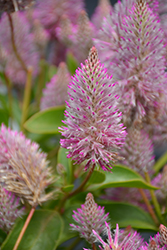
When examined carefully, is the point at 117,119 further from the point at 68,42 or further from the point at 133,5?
the point at 68,42

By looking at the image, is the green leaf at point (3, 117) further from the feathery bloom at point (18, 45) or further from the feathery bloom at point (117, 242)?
the feathery bloom at point (117, 242)

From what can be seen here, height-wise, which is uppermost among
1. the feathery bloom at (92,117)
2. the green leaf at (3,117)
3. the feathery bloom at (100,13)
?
the feathery bloom at (100,13)

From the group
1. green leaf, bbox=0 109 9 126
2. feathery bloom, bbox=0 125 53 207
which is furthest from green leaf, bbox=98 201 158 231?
green leaf, bbox=0 109 9 126

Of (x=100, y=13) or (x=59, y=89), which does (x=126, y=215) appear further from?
(x=100, y=13)

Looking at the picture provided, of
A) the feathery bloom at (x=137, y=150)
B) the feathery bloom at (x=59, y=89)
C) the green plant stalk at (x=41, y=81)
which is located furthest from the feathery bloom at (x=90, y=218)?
the green plant stalk at (x=41, y=81)

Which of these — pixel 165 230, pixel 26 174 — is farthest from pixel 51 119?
pixel 165 230

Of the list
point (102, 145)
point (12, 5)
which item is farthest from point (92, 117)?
point (12, 5)
